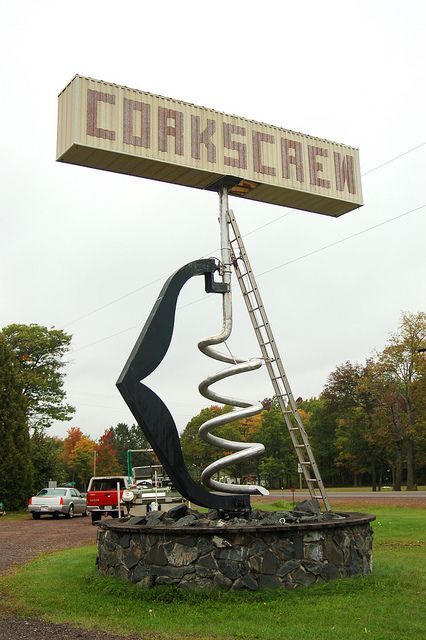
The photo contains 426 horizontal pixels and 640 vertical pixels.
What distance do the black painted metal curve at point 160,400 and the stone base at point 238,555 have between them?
127cm

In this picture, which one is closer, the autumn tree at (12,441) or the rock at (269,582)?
the rock at (269,582)

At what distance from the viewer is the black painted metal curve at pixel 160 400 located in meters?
9.55

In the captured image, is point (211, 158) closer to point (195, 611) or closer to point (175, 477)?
point (175, 477)

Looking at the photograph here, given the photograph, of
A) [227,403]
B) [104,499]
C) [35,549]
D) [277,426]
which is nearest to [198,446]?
[277,426]

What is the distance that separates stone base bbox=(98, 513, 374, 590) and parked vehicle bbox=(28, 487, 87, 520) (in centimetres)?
1947

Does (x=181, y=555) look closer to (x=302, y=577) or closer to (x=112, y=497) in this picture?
(x=302, y=577)

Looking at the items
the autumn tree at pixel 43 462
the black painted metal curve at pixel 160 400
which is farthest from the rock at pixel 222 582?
the autumn tree at pixel 43 462

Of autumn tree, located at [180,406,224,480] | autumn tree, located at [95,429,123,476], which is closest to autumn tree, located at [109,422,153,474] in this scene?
autumn tree, located at [95,429,123,476]

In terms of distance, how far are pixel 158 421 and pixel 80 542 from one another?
28.6 feet

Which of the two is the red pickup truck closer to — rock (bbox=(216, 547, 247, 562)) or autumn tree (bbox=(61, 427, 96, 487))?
rock (bbox=(216, 547, 247, 562))

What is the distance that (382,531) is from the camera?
672 inches

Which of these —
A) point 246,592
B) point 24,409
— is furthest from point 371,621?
point 24,409

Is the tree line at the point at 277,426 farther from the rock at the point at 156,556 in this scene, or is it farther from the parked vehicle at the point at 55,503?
the rock at the point at 156,556

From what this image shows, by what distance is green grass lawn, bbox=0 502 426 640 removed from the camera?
6.70 meters
